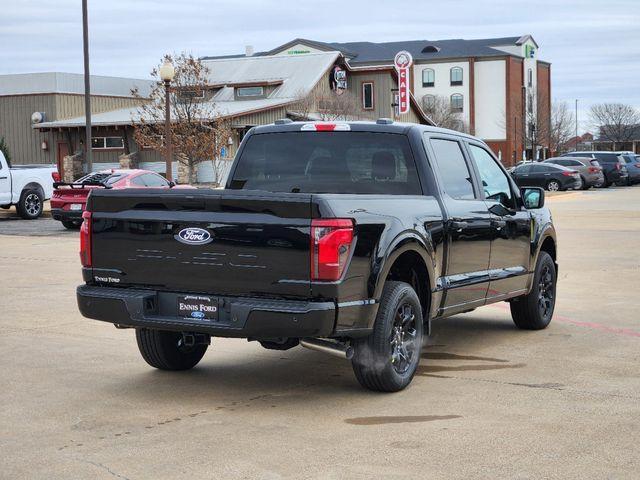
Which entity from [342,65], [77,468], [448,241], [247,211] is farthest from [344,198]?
[342,65]

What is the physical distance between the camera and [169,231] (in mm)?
7059

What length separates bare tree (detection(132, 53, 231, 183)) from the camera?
45594 millimetres

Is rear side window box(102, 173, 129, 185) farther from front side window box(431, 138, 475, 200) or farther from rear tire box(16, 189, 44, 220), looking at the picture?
front side window box(431, 138, 475, 200)

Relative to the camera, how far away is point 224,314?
6.88 metres

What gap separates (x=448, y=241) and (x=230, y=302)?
211 cm

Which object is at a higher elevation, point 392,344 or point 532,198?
point 532,198

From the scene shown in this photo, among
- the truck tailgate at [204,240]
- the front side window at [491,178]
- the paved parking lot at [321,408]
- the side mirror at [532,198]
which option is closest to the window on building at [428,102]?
the side mirror at [532,198]

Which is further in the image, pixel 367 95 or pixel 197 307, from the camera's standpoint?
pixel 367 95

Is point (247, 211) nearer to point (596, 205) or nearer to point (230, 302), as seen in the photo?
point (230, 302)

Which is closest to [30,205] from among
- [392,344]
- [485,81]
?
[392,344]

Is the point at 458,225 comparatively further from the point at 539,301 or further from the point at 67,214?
the point at 67,214

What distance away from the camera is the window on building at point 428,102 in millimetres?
100406

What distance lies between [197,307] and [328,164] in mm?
2015

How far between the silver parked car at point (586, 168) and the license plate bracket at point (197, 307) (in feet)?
148
